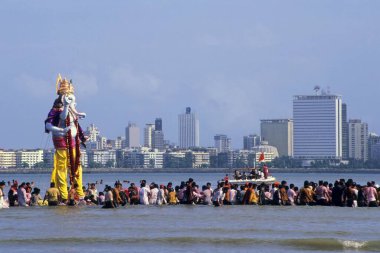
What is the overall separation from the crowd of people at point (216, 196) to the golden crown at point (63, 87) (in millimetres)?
3358

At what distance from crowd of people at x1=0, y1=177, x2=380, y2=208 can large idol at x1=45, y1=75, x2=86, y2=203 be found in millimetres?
373

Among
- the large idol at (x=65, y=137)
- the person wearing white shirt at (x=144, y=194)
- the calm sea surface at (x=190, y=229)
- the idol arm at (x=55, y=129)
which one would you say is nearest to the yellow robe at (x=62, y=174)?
the large idol at (x=65, y=137)

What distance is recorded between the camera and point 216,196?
125ft

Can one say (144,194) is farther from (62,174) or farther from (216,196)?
(62,174)

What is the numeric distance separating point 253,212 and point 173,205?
4.23 m

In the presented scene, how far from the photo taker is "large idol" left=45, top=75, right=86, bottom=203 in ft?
126

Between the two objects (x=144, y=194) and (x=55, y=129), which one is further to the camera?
(x=144, y=194)

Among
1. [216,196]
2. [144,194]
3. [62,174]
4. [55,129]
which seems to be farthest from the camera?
[144,194]

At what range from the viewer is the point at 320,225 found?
104 ft

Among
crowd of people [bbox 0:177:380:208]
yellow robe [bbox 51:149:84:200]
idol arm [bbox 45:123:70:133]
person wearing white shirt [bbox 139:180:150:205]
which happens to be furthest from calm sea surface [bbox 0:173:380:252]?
idol arm [bbox 45:123:70:133]

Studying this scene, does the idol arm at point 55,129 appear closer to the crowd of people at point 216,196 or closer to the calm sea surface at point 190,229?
the crowd of people at point 216,196

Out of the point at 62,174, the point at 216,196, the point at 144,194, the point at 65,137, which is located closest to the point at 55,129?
the point at 65,137

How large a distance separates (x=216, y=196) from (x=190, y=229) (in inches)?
297

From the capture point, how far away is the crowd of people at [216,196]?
→ 37312 mm
